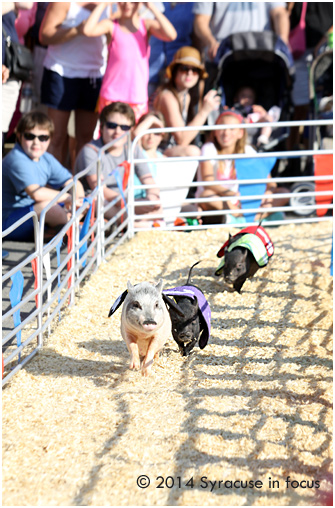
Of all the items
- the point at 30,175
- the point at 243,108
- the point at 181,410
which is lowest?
the point at 181,410

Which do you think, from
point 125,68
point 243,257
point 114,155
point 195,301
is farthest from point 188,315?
point 125,68

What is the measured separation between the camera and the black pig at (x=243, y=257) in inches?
199

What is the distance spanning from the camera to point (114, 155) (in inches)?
257

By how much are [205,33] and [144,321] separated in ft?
15.8

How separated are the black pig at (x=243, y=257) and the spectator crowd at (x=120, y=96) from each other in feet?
4.89

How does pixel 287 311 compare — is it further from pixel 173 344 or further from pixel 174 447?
pixel 174 447

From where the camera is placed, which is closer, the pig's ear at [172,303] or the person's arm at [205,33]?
the pig's ear at [172,303]

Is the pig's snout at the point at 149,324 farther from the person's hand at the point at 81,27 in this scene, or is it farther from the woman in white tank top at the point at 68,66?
the person's hand at the point at 81,27

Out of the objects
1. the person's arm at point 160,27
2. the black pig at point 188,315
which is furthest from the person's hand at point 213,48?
the black pig at point 188,315

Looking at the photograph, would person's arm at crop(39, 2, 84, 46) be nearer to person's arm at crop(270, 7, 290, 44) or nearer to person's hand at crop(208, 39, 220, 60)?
person's hand at crop(208, 39, 220, 60)

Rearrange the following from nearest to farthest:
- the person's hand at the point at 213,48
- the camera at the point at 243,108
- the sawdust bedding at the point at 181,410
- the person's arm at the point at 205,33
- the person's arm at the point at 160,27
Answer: the sawdust bedding at the point at 181,410, the person's arm at the point at 160,27, the person's arm at the point at 205,33, the person's hand at the point at 213,48, the camera at the point at 243,108

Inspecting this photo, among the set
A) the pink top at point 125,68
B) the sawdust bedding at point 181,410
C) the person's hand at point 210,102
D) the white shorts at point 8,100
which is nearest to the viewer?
the sawdust bedding at point 181,410

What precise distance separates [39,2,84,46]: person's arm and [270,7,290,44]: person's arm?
2.21 meters

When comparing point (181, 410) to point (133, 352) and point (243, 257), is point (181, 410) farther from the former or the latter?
point (243, 257)
